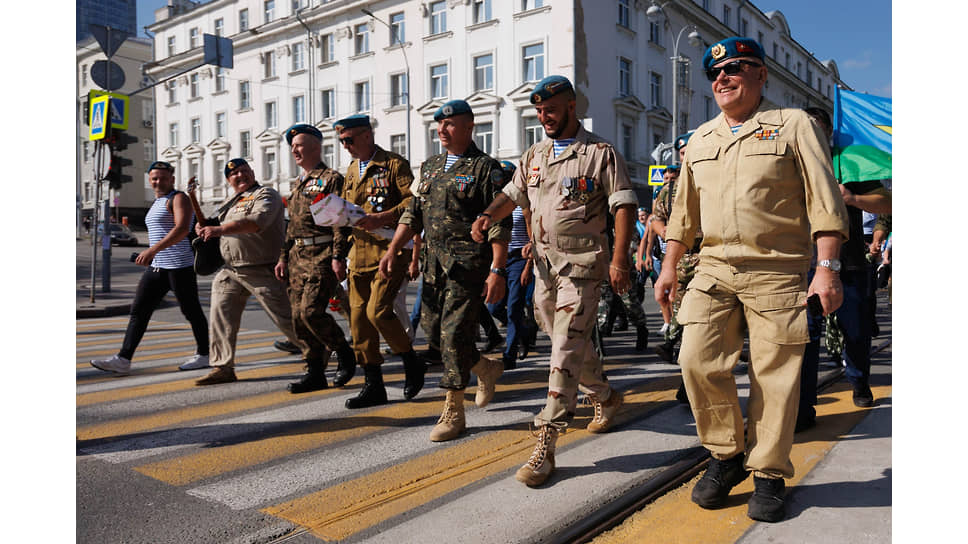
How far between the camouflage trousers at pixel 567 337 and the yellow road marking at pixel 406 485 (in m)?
0.42

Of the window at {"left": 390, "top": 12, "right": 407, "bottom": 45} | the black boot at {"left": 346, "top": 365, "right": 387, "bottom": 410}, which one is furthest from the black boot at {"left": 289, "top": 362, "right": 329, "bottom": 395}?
the window at {"left": 390, "top": 12, "right": 407, "bottom": 45}

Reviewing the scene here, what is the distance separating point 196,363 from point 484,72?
2954cm

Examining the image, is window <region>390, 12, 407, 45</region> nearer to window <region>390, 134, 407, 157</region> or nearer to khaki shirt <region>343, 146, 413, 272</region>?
window <region>390, 134, 407, 157</region>

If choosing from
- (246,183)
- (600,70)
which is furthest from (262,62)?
(246,183)

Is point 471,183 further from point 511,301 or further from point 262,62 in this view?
point 262,62

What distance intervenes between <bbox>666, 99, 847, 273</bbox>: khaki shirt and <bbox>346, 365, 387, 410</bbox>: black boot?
292cm

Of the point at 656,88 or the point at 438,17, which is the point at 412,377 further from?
the point at 656,88

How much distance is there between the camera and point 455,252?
14.7 ft

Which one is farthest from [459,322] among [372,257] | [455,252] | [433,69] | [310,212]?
[433,69]

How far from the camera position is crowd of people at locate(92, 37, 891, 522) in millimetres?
3113

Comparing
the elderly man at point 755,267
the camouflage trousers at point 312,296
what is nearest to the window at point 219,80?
the camouflage trousers at point 312,296

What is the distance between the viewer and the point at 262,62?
45000 mm

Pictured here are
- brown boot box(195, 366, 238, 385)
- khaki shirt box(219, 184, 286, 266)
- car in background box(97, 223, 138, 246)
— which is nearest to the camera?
khaki shirt box(219, 184, 286, 266)

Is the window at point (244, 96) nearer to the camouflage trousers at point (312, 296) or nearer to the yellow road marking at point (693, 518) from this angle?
the camouflage trousers at point (312, 296)
